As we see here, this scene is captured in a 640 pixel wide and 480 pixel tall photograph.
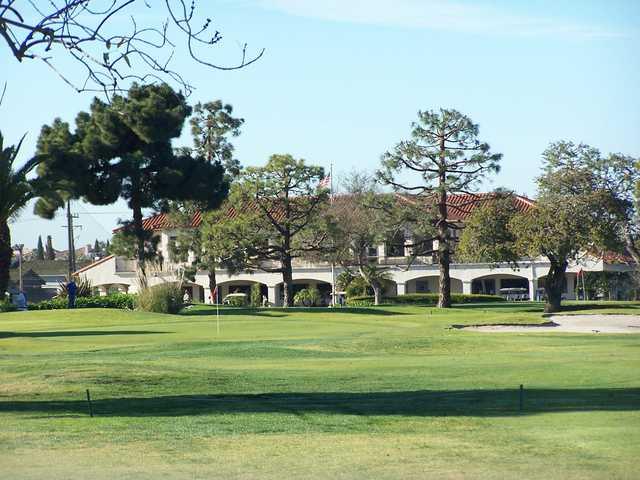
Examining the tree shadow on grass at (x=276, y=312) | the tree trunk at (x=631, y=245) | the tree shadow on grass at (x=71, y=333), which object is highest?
the tree trunk at (x=631, y=245)

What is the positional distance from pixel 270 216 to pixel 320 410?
177 ft

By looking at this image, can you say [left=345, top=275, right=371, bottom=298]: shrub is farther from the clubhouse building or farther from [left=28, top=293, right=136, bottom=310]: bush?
[left=28, top=293, right=136, bottom=310]: bush

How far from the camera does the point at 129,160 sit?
202ft

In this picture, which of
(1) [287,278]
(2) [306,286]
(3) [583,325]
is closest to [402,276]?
(2) [306,286]

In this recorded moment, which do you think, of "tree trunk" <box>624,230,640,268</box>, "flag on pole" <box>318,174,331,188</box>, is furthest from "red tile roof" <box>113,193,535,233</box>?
"flag on pole" <box>318,174,331,188</box>

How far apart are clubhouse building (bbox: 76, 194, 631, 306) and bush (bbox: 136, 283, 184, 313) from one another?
2936 centimetres

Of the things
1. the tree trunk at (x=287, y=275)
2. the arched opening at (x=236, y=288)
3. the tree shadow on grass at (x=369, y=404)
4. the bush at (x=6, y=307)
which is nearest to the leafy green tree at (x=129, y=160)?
the bush at (x=6, y=307)

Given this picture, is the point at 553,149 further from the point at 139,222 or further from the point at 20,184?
the point at 20,184

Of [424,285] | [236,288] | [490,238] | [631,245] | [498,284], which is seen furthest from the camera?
[236,288]

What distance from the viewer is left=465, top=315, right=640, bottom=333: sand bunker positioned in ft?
140

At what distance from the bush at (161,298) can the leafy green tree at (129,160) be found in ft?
27.7

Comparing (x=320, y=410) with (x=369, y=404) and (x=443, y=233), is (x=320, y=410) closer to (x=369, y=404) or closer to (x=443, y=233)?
(x=369, y=404)

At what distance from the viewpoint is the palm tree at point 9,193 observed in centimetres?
2843

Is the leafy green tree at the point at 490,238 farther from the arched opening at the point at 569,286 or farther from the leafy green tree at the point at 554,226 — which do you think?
the arched opening at the point at 569,286
